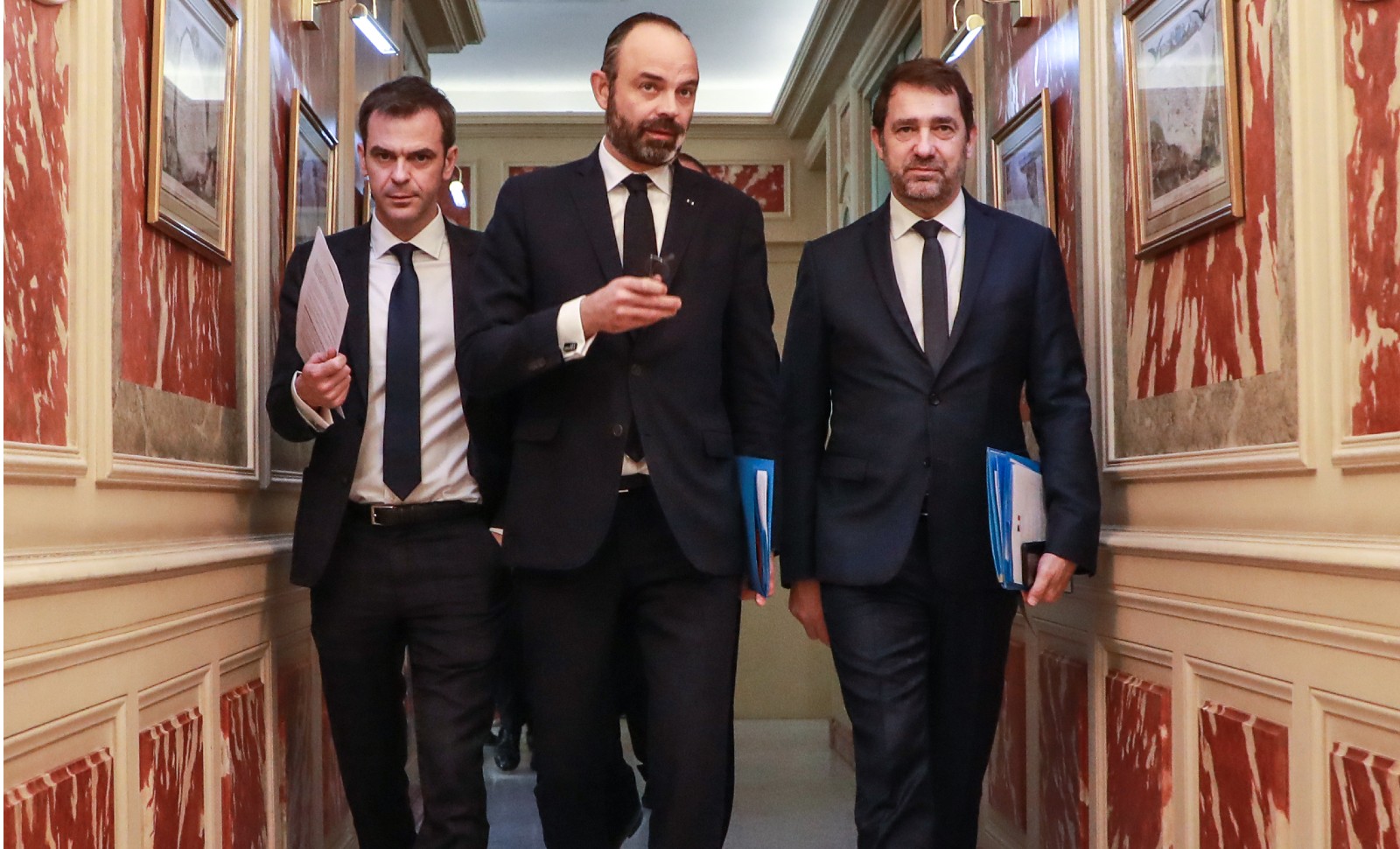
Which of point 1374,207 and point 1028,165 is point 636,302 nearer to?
point 1374,207

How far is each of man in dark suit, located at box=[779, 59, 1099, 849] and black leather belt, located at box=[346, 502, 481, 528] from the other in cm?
64

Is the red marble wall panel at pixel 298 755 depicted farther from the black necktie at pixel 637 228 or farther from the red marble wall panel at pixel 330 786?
the black necktie at pixel 637 228

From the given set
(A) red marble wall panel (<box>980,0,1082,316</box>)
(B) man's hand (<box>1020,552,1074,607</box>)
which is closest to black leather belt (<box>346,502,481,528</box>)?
(B) man's hand (<box>1020,552,1074,607</box>)

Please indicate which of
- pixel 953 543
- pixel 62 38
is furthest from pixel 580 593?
pixel 62 38

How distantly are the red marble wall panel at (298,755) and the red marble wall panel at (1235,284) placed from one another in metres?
2.03

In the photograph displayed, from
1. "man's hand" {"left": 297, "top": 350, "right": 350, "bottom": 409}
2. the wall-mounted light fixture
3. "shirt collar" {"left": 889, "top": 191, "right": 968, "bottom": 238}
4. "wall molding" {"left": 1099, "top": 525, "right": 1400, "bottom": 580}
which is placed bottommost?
"wall molding" {"left": 1099, "top": 525, "right": 1400, "bottom": 580}

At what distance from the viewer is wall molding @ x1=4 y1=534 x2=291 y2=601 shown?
192 centimetres

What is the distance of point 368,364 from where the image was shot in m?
2.96

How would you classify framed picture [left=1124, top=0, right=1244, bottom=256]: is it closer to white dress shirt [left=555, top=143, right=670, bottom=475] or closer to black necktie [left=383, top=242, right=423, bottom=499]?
white dress shirt [left=555, top=143, right=670, bottom=475]

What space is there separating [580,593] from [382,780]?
866mm

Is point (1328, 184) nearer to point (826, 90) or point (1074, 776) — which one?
point (1074, 776)

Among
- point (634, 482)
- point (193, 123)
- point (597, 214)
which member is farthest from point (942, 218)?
point (193, 123)

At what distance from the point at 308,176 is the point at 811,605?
5.99 feet

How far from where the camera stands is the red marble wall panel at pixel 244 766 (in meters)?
2.92
